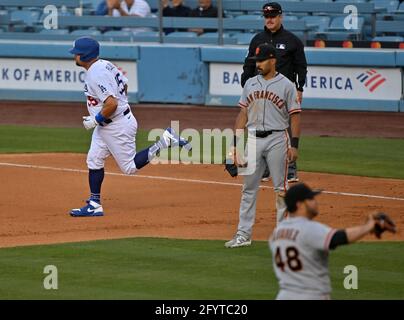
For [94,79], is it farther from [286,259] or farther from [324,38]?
[324,38]

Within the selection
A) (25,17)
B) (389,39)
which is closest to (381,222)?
(389,39)

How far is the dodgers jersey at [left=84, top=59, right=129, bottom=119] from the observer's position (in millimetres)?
11656

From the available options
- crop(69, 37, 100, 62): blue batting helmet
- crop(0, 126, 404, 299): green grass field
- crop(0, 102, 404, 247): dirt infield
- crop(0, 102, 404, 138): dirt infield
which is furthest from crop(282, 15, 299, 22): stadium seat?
crop(0, 126, 404, 299): green grass field

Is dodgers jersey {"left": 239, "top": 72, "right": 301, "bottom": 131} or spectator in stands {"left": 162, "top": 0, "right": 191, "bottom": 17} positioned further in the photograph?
spectator in stands {"left": 162, "top": 0, "right": 191, "bottom": 17}

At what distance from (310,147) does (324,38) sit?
4305 mm

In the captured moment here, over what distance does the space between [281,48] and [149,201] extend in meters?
2.45

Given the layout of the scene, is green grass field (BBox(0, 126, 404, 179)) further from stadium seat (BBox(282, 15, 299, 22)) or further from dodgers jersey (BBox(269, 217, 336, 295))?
dodgers jersey (BBox(269, 217, 336, 295))

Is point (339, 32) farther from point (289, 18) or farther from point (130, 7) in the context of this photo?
point (130, 7)

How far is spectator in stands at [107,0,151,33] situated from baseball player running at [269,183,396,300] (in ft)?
54.3

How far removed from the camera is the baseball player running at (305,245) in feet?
20.9

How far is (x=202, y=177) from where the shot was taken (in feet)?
48.5

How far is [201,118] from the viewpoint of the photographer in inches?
795

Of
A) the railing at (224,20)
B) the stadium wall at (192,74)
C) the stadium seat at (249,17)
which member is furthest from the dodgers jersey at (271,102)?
the stadium seat at (249,17)
